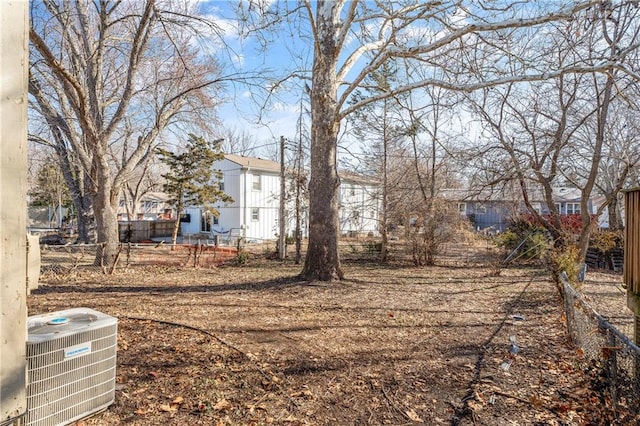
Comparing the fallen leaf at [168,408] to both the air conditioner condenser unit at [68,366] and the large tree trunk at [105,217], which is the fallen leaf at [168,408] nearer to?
the air conditioner condenser unit at [68,366]

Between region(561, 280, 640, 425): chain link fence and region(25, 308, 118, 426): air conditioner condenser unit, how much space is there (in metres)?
3.52

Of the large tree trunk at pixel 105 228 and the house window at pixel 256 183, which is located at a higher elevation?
the house window at pixel 256 183

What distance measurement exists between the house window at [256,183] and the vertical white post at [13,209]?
66.7ft

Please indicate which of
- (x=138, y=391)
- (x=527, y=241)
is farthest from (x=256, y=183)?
(x=138, y=391)

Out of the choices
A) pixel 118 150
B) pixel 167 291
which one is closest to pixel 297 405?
pixel 167 291

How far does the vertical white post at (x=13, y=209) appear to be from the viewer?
6.30 ft

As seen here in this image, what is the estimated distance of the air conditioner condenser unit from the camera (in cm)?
216

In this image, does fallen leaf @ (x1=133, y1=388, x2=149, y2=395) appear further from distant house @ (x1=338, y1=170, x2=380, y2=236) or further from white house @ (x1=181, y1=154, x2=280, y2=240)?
white house @ (x1=181, y1=154, x2=280, y2=240)

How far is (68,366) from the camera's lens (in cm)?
231

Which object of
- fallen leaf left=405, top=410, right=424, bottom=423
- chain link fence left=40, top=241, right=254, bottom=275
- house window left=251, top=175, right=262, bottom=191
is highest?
house window left=251, top=175, right=262, bottom=191

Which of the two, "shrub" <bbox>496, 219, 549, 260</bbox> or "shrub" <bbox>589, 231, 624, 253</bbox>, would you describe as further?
"shrub" <bbox>589, 231, 624, 253</bbox>

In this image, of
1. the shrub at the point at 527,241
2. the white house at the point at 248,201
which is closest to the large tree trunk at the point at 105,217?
the white house at the point at 248,201

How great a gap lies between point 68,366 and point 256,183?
20446 mm

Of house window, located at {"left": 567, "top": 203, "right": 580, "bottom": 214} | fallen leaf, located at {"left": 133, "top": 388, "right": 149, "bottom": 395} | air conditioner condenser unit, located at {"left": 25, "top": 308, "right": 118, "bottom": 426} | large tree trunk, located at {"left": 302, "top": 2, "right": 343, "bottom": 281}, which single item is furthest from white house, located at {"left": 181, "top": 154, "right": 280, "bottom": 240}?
house window, located at {"left": 567, "top": 203, "right": 580, "bottom": 214}
